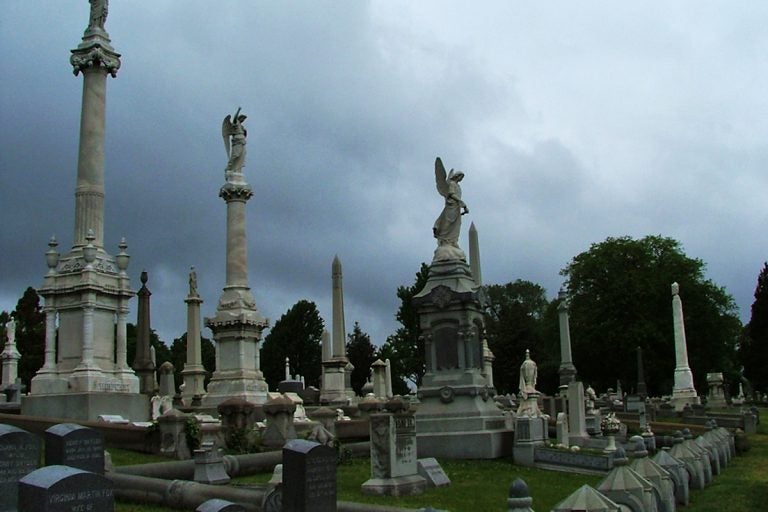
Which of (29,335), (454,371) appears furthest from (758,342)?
(29,335)

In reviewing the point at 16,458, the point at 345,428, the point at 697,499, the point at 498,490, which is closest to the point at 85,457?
the point at 16,458

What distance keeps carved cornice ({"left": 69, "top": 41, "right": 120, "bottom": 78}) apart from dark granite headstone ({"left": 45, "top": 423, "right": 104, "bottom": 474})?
1613cm

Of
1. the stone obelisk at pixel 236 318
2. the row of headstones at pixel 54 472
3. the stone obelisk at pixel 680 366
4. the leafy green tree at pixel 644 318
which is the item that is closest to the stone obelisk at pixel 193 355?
the stone obelisk at pixel 236 318

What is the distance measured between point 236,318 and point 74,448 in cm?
1959

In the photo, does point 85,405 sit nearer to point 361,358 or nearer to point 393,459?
point 393,459

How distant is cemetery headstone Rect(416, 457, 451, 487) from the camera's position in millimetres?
14570

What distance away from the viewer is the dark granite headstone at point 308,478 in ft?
29.4

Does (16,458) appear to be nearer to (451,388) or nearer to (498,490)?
(498,490)

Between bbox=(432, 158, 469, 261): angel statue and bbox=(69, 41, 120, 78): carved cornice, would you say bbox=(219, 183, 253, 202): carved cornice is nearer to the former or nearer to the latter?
bbox=(69, 41, 120, 78): carved cornice

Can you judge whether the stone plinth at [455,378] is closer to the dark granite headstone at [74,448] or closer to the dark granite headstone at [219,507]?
the dark granite headstone at [74,448]

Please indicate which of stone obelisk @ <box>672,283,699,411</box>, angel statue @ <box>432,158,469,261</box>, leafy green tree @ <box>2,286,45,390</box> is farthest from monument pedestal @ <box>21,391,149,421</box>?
stone obelisk @ <box>672,283,699,411</box>

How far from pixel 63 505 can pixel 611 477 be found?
628 cm

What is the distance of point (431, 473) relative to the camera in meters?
14.7

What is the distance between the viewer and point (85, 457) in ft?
33.0
